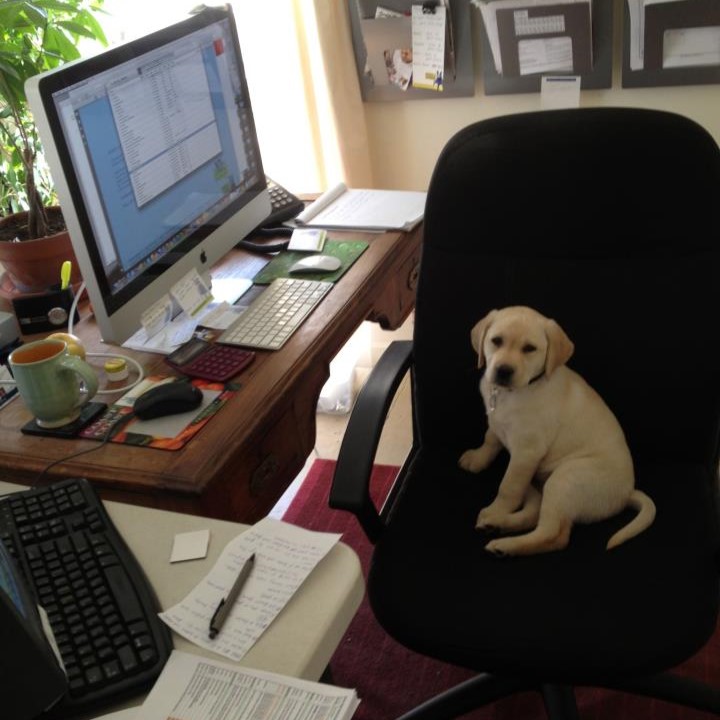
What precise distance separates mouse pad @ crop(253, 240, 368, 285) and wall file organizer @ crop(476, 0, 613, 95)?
0.79 meters

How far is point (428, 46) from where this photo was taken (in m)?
2.25

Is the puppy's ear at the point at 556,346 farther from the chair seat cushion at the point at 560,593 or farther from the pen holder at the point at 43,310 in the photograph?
the pen holder at the point at 43,310

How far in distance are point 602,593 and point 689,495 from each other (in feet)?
0.92

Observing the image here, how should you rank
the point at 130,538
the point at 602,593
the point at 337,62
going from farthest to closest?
1. the point at 337,62
2. the point at 602,593
3. the point at 130,538

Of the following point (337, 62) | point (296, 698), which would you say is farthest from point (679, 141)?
point (337, 62)

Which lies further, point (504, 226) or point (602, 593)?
point (504, 226)

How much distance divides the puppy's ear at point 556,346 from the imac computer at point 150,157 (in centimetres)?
69

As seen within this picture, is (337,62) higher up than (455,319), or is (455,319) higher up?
(337,62)

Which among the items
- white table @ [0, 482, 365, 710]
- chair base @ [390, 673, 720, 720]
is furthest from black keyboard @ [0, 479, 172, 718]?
chair base @ [390, 673, 720, 720]

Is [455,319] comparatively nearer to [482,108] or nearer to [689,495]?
[689,495]

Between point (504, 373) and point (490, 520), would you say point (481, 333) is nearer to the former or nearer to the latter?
point (504, 373)

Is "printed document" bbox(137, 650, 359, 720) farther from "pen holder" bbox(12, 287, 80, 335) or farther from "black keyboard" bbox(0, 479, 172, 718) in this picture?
"pen holder" bbox(12, 287, 80, 335)

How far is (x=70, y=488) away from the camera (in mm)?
1120

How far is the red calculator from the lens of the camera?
4.54 ft
